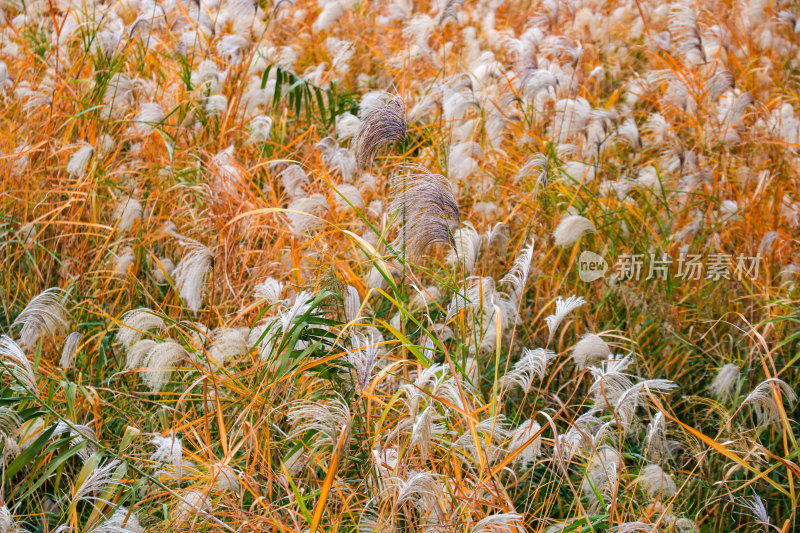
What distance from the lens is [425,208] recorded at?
1.48 metres

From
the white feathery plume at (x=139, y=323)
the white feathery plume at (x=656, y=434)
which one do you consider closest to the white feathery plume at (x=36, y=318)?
the white feathery plume at (x=139, y=323)

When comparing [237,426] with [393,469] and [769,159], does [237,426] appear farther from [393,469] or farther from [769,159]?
[769,159]

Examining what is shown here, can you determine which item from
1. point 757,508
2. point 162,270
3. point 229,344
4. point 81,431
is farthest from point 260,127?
point 757,508

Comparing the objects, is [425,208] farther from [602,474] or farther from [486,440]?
[602,474]

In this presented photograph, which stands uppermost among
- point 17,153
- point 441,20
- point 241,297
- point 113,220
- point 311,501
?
point 441,20

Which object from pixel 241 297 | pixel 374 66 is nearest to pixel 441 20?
pixel 374 66

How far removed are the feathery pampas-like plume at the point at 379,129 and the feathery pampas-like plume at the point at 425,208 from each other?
3.8 inches

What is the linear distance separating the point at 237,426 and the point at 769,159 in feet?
8.23

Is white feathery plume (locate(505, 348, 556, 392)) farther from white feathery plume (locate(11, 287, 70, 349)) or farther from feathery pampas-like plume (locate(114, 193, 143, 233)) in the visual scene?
feathery pampas-like plume (locate(114, 193, 143, 233))

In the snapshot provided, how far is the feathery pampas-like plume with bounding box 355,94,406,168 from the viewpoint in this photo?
1.52 metres

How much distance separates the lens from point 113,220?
2432 millimetres

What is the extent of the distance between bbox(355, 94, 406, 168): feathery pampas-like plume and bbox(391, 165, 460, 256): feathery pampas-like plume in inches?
3.8

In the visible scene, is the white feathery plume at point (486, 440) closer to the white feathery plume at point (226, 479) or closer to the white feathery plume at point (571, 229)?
the white feathery plume at point (226, 479)

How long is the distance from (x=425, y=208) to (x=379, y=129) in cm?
22
